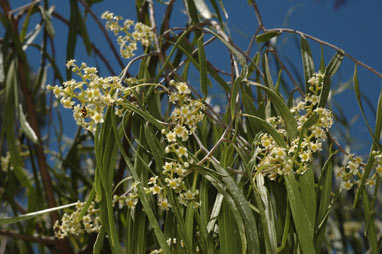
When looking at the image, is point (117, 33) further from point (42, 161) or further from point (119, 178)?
point (42, 161)

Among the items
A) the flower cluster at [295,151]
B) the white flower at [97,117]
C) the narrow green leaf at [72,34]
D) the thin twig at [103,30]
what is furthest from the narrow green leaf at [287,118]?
the thin twig at [103,30]

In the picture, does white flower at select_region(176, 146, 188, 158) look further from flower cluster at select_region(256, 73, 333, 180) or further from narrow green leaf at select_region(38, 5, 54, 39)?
narrow green leaf at select_region(38, 5, 54, 39)

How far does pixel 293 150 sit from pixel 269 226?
0.09 meters

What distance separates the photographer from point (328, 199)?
63 cm

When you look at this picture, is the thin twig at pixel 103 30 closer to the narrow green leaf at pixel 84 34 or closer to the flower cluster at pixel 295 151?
the narrow green leaf at pixel 84 34

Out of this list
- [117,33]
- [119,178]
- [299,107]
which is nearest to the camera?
[299,107]

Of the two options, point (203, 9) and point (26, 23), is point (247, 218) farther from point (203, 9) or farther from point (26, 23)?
point (26, 23)

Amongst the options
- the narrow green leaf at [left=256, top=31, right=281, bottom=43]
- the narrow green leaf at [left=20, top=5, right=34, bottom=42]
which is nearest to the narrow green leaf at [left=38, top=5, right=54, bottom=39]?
the narrow green leaf at [left=20, top=5, right=34, bottom=42]

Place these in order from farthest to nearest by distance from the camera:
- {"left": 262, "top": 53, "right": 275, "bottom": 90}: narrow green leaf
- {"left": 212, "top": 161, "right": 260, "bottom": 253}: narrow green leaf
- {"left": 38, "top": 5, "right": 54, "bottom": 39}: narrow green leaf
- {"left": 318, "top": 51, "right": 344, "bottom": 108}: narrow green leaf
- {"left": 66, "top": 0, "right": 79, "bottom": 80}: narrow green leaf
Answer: {"left": 38, "top": 5, "right": 54, "bottom": 39}: narrow green leaf
{"left": 66, "top": 0, "right": 79, "bottom": 80}: narrow green leaf
{"left": 262, "top": 53, "right": 275, "bottom": 90}: narrow green leaf
{"left": 318, "top": 51, "right": 344, "bottom": 108}: narrow green leaf
{"left": 212, "top": 161, "right": 260, "bottom": 253}: narrow green leaf

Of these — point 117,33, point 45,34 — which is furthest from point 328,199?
point 45,34

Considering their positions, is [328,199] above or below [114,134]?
below

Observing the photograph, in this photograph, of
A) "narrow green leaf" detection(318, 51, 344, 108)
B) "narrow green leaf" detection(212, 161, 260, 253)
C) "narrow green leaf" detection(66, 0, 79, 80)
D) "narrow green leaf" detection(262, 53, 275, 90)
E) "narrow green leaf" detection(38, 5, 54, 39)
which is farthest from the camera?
"narrow green leaf" detection(38, 5, 54, 39)

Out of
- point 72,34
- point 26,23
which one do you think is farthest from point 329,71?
point 26,23

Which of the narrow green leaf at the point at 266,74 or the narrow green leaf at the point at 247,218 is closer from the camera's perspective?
the narrow green leaf at the point at 247,218
